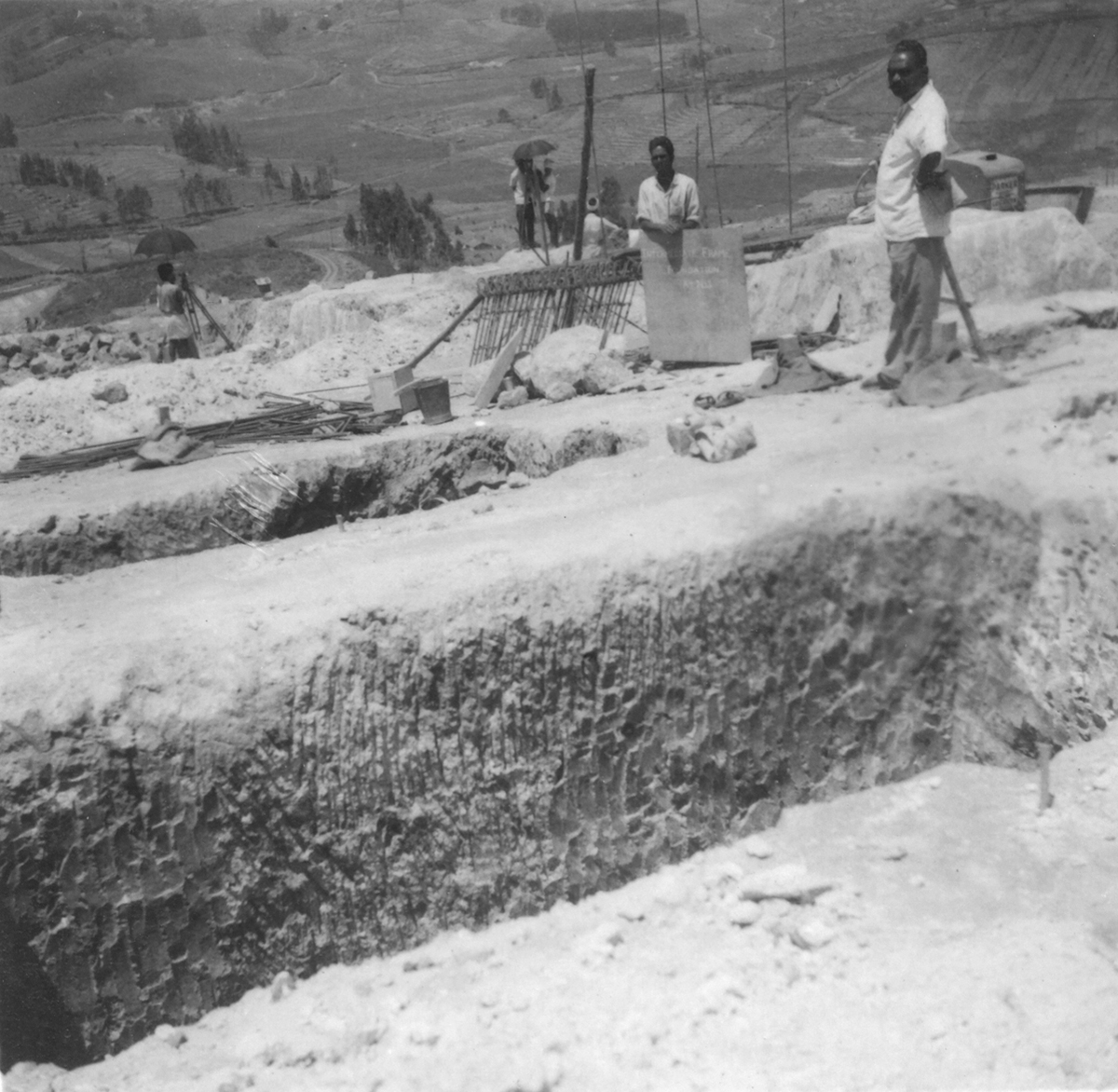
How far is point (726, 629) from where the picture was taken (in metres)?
4.29

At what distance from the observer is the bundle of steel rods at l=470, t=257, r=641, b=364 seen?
8.95 meters

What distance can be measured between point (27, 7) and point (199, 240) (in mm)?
5720

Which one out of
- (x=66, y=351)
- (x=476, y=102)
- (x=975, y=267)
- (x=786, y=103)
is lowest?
(x=66, y=351)

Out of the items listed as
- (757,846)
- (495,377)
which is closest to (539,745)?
(757,846)

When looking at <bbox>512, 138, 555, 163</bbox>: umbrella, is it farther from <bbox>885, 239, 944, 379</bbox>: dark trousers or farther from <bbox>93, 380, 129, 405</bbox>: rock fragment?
<bbox>885, 239, 944, 379</bbox>: dark trousers

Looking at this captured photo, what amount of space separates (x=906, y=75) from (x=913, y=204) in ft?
2.07

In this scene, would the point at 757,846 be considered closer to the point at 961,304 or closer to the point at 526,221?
the point at 961,304

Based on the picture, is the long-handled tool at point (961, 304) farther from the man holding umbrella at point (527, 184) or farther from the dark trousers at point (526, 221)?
the dark trousers at point (526, 221)

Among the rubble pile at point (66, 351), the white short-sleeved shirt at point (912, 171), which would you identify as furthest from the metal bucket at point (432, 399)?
the rubble pile at point (66, 351)

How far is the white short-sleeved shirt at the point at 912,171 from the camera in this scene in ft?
18.0

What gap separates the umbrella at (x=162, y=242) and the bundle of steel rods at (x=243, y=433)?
12.1 ft

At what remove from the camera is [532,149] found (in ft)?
36.9

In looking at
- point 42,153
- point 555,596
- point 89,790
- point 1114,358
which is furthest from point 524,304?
point 89,790

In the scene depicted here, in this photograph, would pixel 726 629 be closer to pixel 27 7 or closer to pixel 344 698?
pixel 344 698
